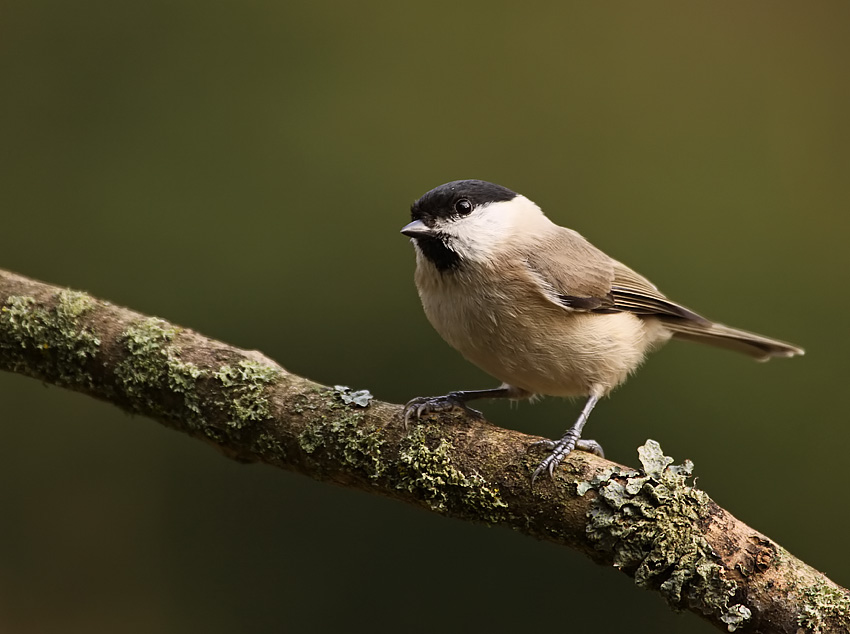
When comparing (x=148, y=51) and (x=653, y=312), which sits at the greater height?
(x=148, y=51)

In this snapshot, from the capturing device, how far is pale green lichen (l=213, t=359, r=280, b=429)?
92.7 inches

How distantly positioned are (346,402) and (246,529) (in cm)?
188

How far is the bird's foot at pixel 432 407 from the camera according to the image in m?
2.39

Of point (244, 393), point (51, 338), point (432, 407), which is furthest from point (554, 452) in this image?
point (51, 338)

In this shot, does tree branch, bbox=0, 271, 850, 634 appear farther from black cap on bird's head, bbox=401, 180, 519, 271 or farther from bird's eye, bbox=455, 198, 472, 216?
bird's eye, bbox=455, 198, 472, 216

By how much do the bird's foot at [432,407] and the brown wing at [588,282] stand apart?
49 cm

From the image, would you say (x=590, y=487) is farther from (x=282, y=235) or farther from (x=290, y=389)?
(x=282, y=235)

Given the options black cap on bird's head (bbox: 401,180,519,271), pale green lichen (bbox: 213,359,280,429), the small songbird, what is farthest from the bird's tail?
pale green lichen (bbox: 213,359,280,429)

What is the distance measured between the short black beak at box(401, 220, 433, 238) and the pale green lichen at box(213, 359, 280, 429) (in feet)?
2.16

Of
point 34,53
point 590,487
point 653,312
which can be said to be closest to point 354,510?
point 653,312

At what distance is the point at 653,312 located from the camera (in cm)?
318

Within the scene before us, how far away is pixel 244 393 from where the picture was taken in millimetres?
2373

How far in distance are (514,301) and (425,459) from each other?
27.2 inches

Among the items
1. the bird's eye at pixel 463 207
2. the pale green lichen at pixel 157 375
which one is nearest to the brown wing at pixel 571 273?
the bird's eye at pixel 463 207
